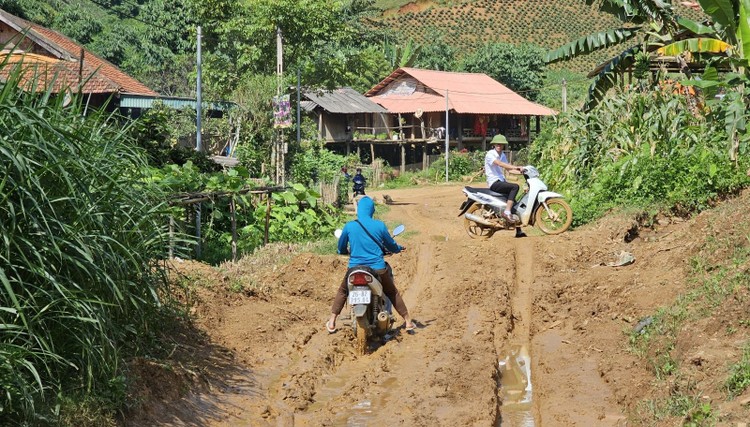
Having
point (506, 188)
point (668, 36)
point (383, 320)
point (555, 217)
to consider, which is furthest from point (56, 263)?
point (668, 36)

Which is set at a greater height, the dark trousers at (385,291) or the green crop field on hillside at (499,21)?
the green crop field on hillside at (499,21)

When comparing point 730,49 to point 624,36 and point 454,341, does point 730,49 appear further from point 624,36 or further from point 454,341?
point 454,341

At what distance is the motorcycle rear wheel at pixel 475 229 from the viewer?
16.8 meters

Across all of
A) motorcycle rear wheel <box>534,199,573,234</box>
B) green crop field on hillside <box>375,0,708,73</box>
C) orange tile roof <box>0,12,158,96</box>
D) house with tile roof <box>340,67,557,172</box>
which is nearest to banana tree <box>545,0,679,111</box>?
motorcycle rear wheel <box>534,199,573,234</box>

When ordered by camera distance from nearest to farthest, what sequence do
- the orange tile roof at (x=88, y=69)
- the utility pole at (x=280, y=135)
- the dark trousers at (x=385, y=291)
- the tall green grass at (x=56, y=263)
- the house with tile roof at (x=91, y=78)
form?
the tall green grass at (x=56, y=263) → the dark trousers at (x=385, y=291) → the house with tile roof at (x=91, y=78) → the orange tile roof at (x=88, y=69) → the utility pole at (x=280, y=135)

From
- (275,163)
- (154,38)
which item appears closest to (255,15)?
(275,163)

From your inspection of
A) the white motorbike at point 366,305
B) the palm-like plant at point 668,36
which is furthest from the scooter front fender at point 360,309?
the palm-like plant at point 668,36

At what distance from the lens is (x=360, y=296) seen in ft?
31.4

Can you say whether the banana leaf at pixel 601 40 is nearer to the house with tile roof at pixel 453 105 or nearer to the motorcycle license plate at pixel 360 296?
the motorcycle license plate at pixel 360 296

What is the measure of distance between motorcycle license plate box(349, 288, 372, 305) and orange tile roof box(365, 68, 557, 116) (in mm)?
36353

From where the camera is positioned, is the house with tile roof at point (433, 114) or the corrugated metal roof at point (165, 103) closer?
the corrugated metal roof at point (165, 103)

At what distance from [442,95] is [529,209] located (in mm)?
31710

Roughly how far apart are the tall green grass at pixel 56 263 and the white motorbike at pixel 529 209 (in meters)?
9.29

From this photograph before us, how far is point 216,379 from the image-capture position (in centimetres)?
859
